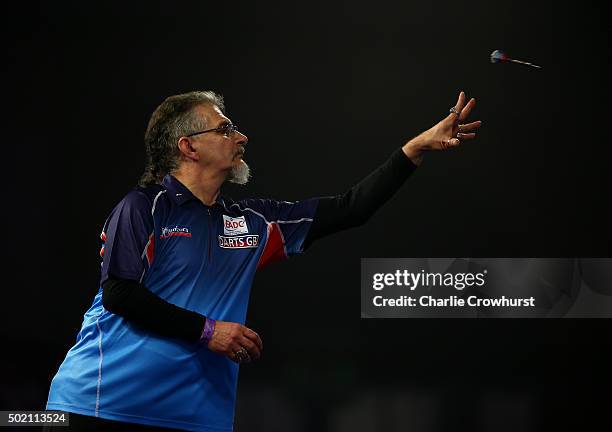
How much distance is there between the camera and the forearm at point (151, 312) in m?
1.69

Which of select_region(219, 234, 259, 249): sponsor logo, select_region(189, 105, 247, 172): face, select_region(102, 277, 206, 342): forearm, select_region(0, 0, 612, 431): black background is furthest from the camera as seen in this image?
select_region(0, 0, 612, 431): black background

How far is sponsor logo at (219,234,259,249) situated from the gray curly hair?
276 mm

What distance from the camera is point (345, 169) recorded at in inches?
137

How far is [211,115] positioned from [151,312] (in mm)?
639

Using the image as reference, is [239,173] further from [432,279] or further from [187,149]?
[432,279]

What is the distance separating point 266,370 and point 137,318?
171cm

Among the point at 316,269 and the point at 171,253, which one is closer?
the point at 171,253

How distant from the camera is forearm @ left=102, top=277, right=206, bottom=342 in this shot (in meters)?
1.69

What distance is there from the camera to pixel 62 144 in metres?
3.45

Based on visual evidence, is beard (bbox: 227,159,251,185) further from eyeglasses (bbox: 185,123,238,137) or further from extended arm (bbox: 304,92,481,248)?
extended arm (bbox: 304,92,481,248)

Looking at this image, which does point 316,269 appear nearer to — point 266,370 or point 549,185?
point 266,370

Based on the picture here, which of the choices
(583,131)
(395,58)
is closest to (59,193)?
(395,58)

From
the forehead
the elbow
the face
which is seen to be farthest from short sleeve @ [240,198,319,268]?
the elbow

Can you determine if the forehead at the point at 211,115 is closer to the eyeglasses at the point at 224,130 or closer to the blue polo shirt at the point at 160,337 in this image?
the eyeglasses at the point at 224,130
